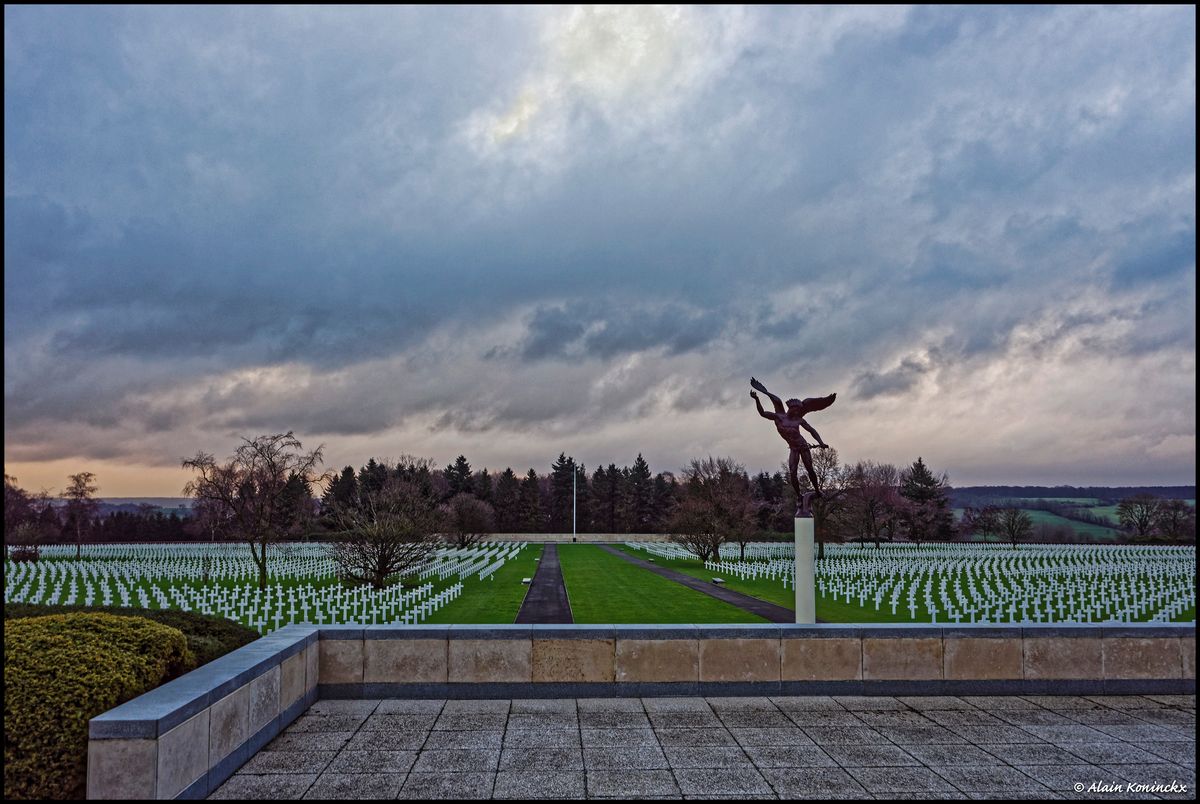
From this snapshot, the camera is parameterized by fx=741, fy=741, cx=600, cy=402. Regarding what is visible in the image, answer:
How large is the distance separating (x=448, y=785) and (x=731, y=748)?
2.80 metres

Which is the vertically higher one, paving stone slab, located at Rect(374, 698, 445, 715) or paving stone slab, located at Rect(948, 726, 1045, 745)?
paving stone slab, located at Rect(374, 698, 445, 715)

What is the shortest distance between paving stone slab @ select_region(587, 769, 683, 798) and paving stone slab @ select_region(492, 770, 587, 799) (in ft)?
0.38

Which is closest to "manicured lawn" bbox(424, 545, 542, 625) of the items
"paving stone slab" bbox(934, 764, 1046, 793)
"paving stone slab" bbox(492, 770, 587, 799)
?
"paving stone slab" bbox(492, 770, 587, 799)

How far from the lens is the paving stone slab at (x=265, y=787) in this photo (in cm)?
620

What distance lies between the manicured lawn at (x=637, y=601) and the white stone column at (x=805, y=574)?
36.8 feet

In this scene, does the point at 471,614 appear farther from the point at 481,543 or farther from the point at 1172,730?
the point at 481,543

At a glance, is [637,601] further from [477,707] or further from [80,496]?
[80,496]

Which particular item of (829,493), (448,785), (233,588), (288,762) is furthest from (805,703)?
(829,493)

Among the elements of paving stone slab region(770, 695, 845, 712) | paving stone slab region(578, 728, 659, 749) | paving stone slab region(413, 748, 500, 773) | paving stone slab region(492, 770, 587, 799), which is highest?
paving stone slab region(492, 770, 587, 799)

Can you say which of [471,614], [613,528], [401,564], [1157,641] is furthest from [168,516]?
[1157,641]

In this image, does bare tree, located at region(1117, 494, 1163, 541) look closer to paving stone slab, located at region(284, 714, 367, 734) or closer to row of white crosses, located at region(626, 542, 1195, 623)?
row of white crosses, located at region(626, 542, 1195, 623)

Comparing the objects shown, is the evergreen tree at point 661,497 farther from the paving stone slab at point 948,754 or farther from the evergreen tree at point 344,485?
the paving stone slab at point 948,754

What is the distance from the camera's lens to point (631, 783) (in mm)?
6469

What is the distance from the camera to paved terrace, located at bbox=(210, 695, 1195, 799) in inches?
251
